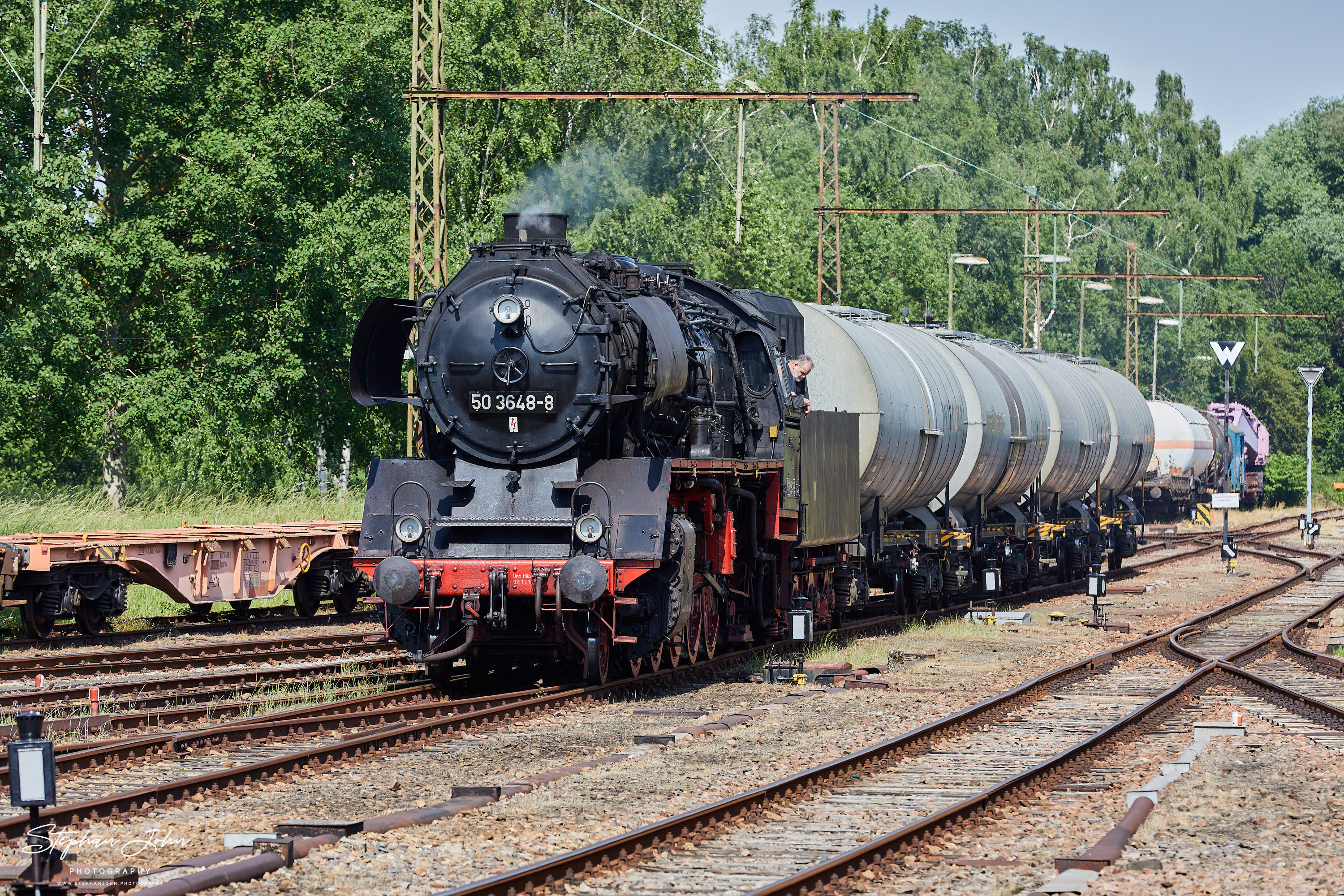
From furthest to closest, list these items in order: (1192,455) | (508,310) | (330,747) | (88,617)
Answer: (1192,455) → (88,617) → (508,310) → (330,747)

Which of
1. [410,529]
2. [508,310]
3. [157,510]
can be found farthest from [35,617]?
[157,510]

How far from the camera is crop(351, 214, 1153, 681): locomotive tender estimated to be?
43.8 ft

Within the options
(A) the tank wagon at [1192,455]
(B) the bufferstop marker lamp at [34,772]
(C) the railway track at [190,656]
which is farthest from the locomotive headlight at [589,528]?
(A) the tank wagon at [1192,455]

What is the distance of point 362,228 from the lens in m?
32.2

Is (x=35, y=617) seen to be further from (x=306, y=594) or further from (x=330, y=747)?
(x=330, y=747)

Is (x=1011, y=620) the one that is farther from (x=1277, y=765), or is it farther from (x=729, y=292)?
(x=1277, y=765)

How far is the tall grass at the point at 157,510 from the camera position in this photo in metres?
23.9

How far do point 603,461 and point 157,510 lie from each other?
16757mm

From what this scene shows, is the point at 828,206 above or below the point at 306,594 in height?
above

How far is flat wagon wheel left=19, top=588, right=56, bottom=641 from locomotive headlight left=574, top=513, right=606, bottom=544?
25.2 feet

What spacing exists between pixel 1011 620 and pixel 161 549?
11651 mm

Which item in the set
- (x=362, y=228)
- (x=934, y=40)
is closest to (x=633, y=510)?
(x=362, y=228)

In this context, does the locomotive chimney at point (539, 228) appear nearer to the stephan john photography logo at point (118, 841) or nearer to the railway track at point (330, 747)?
the railway track at point (330, 747)

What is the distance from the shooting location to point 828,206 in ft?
213
